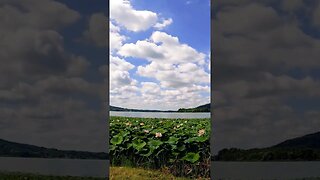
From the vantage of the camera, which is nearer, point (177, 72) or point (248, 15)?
point (248, 15)

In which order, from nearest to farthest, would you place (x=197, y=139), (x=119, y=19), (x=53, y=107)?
(x=53, y=107) → (x=197, y=139) → (x=119, y=19)

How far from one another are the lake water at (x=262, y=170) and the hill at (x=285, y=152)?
83 mm

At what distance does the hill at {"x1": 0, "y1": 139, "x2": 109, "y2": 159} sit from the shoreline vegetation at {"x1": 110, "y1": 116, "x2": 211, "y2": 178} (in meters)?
1.03

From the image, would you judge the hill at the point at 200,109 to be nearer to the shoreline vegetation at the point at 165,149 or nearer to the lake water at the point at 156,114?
the lake water at the point at 156,114

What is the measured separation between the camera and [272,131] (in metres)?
5.42

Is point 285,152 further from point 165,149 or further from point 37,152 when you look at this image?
point 37,152

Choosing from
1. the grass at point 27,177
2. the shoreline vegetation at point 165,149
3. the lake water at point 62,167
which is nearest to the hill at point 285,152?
the shoreline vegetation at point 165,149

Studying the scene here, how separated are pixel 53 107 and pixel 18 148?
89 cm

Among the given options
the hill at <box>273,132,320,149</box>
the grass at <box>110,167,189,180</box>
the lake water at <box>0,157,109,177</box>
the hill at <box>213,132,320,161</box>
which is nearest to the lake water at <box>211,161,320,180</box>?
the hill at <box>213,132,320,161</box>

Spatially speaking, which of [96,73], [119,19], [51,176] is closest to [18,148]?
[51,176]

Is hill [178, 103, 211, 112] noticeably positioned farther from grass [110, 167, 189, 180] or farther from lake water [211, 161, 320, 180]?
lake water [211, 161, 320, 180]

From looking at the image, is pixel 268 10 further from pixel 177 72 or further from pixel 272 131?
pixel 177 72

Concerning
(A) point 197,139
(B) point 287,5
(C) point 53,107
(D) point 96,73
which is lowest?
(A) point 197,139

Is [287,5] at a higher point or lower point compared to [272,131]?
higher
